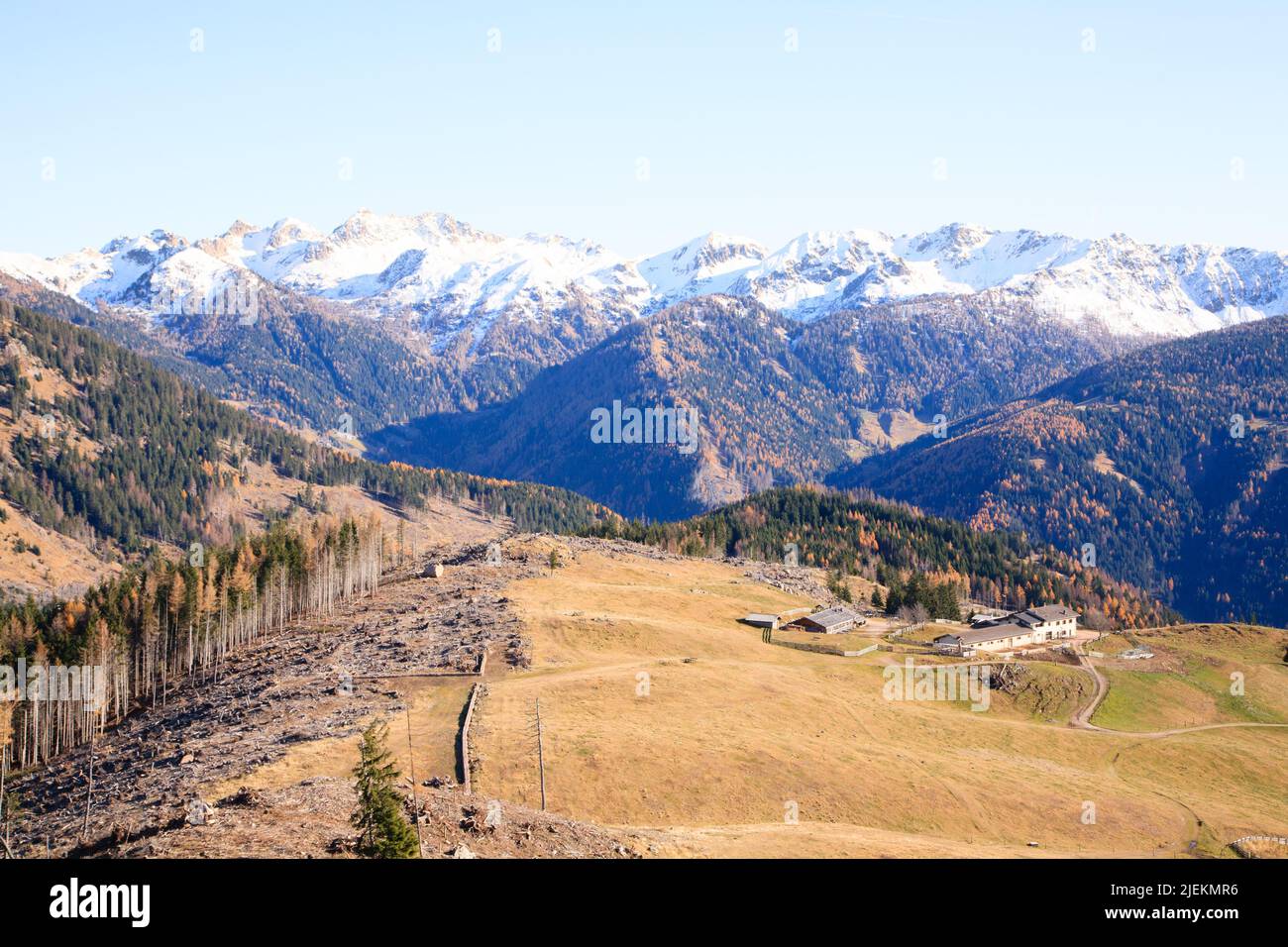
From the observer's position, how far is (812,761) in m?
80.9

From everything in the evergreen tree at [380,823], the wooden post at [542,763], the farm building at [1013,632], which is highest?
the evergreen tree at [380,823]

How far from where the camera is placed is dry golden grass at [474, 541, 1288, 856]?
231 feet

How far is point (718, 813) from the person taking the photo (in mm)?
70125

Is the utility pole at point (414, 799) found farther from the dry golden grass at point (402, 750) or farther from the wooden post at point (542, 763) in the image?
the wooden post at point (542, 763)

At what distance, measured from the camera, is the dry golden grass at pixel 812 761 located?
70.4 m

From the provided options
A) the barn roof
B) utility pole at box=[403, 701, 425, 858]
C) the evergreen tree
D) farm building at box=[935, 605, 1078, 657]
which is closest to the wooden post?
utility pole at box=[403, 701, 425, 858]

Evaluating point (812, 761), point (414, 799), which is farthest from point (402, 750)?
point (812, 761)

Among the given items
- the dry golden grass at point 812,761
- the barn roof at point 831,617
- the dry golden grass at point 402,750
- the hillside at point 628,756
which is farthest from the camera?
the barn roof at point 831,617

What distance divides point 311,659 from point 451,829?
6913 centimetres

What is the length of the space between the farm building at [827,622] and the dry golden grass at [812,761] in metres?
16.8

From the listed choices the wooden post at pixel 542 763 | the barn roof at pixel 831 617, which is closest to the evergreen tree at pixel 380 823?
the wooden post at pixel 542 763
